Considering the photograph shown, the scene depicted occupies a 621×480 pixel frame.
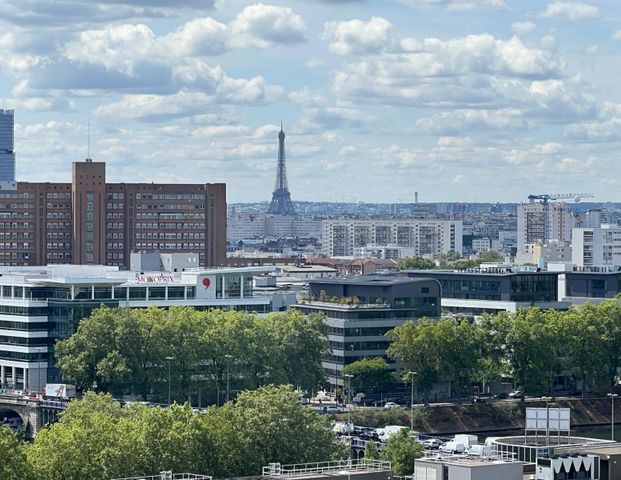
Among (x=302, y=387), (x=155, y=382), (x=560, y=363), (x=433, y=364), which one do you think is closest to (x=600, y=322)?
(x=560, y=363)

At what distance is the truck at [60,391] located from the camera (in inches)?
5925

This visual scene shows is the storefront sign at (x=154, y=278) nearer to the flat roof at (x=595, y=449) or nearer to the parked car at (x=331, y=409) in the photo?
the parked car at (x=331, y=409)

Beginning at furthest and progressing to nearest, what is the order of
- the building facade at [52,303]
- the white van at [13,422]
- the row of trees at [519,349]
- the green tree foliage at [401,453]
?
1. the row of trees at [519,349]
2. the building facade at [52,303]
3. the white van at [13,422]
4. the green tree foliage at [401,453]

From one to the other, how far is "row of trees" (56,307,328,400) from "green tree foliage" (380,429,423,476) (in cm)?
4159

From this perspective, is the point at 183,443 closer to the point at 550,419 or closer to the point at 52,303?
the point at 550,419

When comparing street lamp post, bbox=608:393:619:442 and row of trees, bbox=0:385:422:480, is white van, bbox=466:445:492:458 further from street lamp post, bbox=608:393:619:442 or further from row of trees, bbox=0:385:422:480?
street lamp post, bbox=608:393:619:442

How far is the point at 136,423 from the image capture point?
340ft

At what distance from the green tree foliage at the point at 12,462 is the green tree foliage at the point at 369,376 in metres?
77.7

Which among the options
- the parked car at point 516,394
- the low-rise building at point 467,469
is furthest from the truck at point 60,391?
the low-rise building at point 467,469

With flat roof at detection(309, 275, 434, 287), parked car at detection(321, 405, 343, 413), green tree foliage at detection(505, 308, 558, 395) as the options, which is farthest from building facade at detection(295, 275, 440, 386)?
parked car at detection(321, 405, 343, 413)

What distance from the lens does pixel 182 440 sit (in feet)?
333

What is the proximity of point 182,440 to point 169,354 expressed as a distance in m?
53.3

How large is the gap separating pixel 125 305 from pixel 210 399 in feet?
60.8

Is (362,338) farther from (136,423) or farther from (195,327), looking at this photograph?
(136,423)
